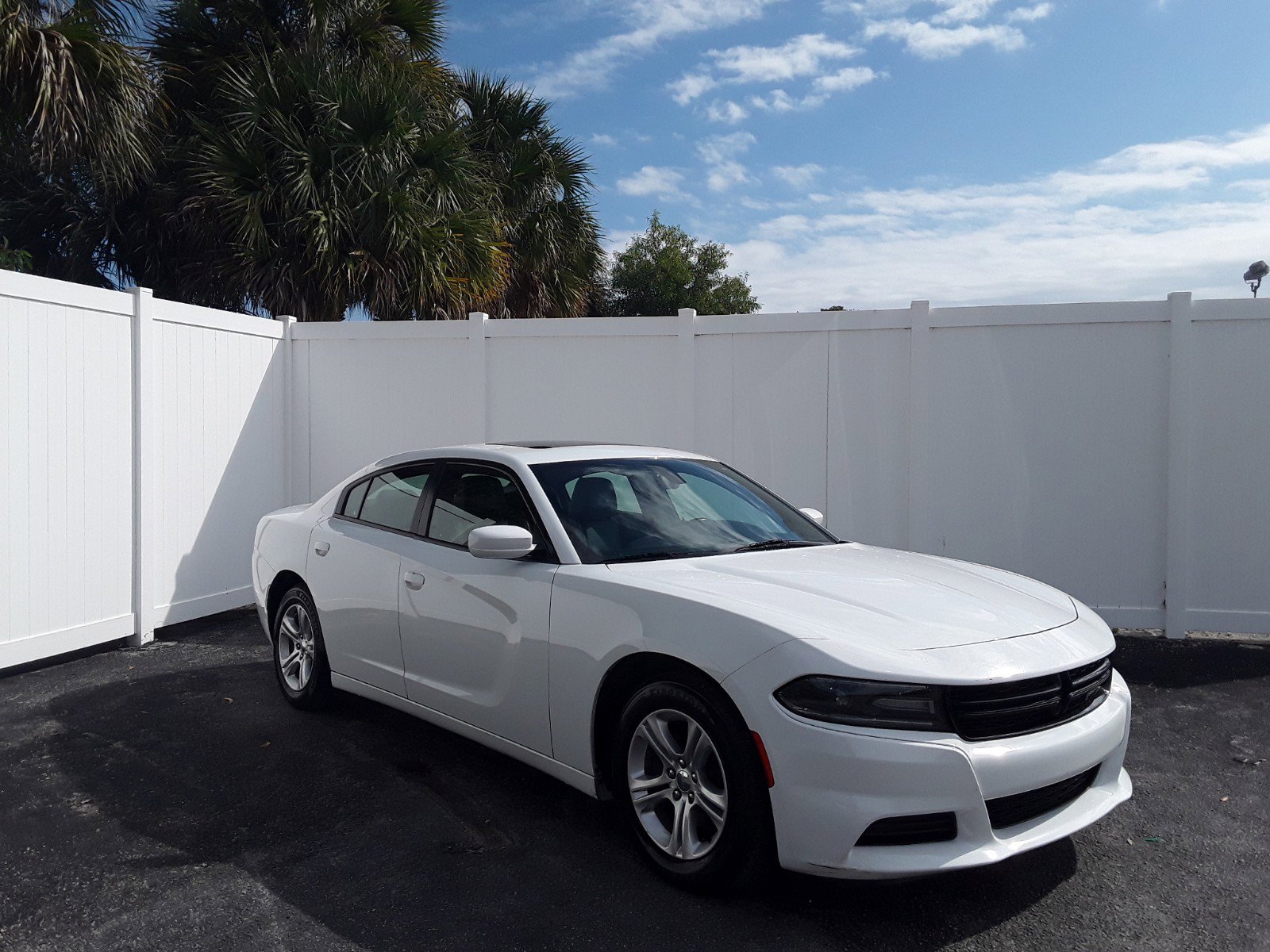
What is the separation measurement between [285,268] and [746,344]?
6881mm

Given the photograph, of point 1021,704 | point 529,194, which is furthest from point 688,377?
point 529,194

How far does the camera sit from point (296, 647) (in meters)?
5.36

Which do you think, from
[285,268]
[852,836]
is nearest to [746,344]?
[852,836]

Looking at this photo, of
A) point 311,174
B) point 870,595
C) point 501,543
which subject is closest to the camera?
point 870,595

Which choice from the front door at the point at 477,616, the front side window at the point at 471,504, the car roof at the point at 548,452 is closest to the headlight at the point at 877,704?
the front door at the point at 477,616

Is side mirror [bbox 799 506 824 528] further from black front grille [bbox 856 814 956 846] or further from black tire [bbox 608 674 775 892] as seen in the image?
black front grille [bbox 856 814 956 846]

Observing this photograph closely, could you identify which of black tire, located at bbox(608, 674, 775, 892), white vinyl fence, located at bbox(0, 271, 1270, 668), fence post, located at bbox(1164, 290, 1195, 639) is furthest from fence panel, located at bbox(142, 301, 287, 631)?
fence post, located at bbox(1164, 290, 1195, 639)

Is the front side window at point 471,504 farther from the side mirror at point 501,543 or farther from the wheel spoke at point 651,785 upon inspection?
the wheel spoke at point 651,785

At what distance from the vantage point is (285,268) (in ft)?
39.2

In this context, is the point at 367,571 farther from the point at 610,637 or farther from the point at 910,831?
the point at 910,831

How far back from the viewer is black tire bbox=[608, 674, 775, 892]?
2918 mm

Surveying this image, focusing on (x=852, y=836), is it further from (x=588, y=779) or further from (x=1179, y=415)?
(x=1179, y=415)

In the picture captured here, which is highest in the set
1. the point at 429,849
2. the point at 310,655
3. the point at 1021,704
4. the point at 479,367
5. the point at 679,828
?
the point at 479,367

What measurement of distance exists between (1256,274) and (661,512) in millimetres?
13549
